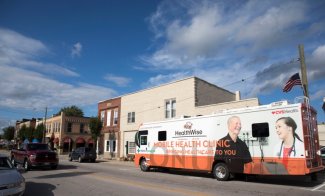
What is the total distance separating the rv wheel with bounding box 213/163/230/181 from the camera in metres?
14.2

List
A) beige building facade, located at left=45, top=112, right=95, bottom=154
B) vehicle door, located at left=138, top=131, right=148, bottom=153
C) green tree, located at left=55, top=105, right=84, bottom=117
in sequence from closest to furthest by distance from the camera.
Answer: vehicle door, located at left=138, top=131, right=148, bottom=153 → beige building facade, located at left=45, top=112, right=95, bottom=154 → green tree, located at left=55, top=105, right=84, bottom=117

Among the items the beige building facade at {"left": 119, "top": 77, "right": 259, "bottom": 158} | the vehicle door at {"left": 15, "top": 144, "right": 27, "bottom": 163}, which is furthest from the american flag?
the vehicle door at {"left": 15, "top": 144, "right": 27, "bottom": 163}

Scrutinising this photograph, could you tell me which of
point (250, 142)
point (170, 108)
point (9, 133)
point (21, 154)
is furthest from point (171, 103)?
point (9, 133)

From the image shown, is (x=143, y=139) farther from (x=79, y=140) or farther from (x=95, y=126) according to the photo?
(x=79, y=140)

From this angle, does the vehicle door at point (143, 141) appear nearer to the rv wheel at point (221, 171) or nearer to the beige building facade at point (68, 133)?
the rv wheel at point (221, 171)

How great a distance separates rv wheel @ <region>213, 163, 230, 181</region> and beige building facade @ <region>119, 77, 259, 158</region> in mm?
9626

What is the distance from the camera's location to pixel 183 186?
12258 millimetres

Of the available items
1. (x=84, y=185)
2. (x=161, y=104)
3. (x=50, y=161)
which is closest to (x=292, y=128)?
(x=84, y=185)

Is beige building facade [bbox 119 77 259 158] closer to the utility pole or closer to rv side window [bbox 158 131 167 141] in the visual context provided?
the utility pole

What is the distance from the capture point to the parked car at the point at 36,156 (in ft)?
61.5

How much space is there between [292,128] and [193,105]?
15108 millimetres

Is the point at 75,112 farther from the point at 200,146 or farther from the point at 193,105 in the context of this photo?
the point at 200,146

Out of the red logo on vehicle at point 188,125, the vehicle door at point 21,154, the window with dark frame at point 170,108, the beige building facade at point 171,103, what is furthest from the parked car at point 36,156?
the window with dark frame at point 170,108

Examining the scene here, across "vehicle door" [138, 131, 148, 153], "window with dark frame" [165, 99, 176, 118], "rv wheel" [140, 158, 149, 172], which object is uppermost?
"window with dark frame" [165, 99, 176, 118]
